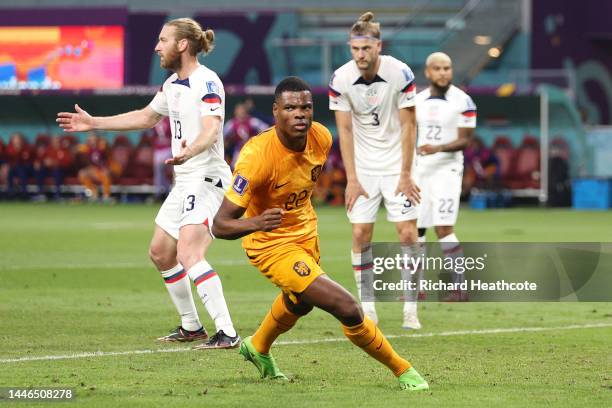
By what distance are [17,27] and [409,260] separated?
31698mm

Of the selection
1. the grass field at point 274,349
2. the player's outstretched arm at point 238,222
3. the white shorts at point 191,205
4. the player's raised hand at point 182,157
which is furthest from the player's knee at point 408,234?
the player's outstretched arm at point 238,222

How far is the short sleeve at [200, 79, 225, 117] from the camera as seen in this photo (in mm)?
10078

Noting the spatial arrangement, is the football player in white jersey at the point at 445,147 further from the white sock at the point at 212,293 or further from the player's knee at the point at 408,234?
the white sock at the point at 212,293

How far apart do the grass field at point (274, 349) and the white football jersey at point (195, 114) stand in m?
1.42

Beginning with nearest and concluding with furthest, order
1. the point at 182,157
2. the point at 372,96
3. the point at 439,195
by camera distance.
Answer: the point at 182,157, the point at 372,96, the point at 439,195

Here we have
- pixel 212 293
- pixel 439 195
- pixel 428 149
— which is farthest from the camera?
pixel 439 195

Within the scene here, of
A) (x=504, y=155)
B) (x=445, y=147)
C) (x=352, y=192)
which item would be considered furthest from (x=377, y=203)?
(x=504, y=155)

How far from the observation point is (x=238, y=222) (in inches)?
301

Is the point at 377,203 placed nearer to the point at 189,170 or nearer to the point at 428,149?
the point at 428,149

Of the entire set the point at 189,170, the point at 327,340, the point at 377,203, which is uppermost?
the point at 189,170

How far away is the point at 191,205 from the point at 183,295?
80 cm

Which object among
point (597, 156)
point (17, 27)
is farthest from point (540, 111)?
point (17, 27)

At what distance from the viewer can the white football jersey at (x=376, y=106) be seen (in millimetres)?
11250

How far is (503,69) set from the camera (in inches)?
1572
